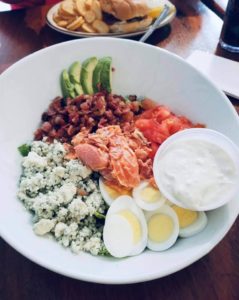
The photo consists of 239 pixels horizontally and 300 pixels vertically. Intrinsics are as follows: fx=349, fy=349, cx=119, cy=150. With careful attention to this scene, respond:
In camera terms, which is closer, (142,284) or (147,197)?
(142,284)

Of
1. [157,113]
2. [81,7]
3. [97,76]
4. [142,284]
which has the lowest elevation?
[142,284]

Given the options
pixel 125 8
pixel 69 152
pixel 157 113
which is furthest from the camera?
pixel 125 8

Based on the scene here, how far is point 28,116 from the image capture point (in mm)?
1258

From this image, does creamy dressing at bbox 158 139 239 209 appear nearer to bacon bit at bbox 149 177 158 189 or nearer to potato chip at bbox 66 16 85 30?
bacon bit at bbox 149 177 158 189

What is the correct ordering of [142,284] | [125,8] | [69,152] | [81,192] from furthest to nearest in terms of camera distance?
[125,8], [69,152], [81,192], [142,284]

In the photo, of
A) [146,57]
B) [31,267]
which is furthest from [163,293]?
[146,57]

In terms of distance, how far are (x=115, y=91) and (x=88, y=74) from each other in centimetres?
14

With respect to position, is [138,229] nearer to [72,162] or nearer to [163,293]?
[163,293]

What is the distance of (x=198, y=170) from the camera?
966mm

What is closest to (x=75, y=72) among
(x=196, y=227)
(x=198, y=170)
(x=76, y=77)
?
(x=76, y=77)

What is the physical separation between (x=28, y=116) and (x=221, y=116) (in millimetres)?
680

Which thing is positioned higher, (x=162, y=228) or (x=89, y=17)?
(x=89, y=17)

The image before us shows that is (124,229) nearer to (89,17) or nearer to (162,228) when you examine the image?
(162,228)

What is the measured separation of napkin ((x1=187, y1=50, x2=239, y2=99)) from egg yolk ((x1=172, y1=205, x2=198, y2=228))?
0.62 metres
